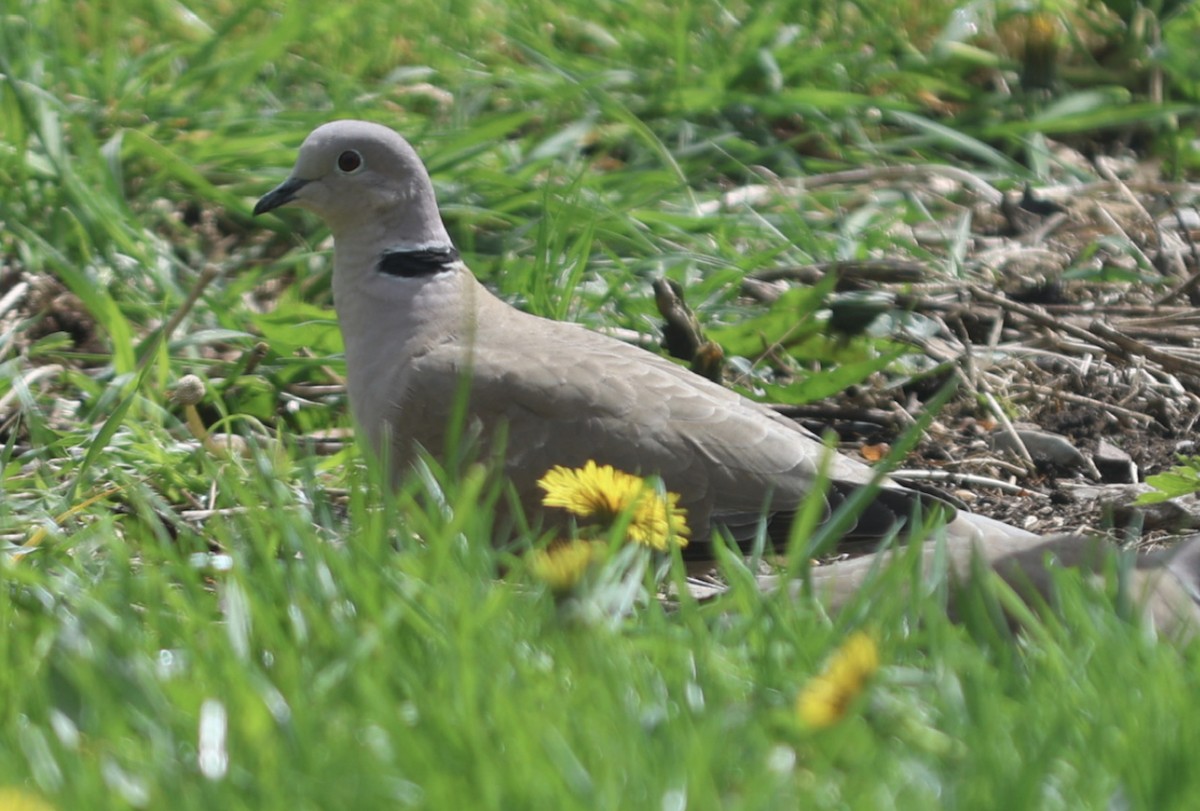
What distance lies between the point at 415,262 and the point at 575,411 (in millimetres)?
600

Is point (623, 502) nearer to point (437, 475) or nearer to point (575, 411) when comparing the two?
point (437, 475)

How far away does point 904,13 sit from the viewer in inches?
242

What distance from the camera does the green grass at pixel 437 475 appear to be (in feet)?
A: 6.35

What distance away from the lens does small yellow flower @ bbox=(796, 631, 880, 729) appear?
1936 millimetres

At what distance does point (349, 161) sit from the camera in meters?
3.82

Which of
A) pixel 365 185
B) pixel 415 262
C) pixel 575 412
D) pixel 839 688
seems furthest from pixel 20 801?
pixel 365 185

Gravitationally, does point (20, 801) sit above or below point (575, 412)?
above

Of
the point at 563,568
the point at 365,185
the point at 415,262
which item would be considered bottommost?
the point at 415,262

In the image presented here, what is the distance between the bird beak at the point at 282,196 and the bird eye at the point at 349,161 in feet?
0.31

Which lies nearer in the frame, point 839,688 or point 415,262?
point 839,688

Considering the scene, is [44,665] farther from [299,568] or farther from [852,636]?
[852,636]

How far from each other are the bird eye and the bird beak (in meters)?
0.09

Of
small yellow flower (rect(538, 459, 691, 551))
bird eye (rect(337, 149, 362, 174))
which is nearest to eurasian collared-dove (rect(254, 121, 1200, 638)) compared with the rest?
bird eye (rect(337, 149, 362, 174))

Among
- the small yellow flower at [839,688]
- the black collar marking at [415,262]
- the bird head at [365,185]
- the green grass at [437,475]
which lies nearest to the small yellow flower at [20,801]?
the green grass at [437,475]
